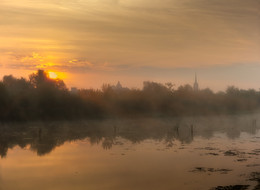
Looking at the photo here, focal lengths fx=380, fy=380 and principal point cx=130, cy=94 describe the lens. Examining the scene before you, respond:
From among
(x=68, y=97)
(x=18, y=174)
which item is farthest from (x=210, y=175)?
(x=68, y=97)

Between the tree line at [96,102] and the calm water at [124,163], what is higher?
the tree line at [96,102]

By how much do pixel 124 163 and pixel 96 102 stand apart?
108 feet

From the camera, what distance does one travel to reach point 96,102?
52.6 meters

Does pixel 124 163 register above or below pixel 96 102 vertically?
below

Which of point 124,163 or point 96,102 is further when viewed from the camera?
point 96,102

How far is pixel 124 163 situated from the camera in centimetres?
1998

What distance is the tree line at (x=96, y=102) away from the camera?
4550 centimetres

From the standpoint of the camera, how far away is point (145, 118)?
5547 cm

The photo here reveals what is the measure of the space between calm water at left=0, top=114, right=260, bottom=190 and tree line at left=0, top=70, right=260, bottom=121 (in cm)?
1286

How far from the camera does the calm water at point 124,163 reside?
15.4 meters

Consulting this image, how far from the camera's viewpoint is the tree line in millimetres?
45500

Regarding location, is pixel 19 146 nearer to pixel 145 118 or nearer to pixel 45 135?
pixel 45 135

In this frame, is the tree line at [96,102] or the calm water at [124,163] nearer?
the calm water at [124,163]

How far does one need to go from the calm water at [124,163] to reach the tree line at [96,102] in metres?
12.9
